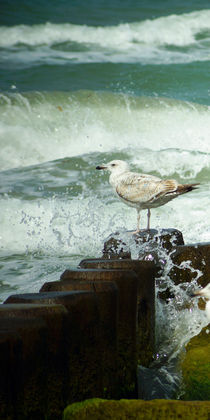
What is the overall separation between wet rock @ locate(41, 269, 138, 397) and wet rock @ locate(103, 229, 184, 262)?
131 centimetres

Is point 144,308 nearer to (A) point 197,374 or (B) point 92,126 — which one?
(A) point 197,374

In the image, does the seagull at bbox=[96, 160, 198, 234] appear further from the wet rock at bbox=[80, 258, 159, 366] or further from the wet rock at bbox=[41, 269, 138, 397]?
the wet rock at bbox=[41, 269, 138, 397]

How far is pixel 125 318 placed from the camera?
10.3 feet

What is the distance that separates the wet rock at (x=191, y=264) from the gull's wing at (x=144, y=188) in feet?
4.89

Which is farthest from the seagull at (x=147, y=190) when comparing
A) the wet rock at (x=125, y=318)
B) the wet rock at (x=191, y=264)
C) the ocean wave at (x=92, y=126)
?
the ocean wave at (x=92, y=126)

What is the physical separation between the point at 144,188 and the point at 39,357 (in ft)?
12.3

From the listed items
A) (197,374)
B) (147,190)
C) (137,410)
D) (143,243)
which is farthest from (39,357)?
(147,190)

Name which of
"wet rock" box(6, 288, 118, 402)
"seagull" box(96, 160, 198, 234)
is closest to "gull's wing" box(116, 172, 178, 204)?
"seagull" box(96, 160, 198, 234)

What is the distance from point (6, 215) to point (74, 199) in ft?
4.46

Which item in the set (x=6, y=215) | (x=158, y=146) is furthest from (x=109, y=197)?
(x=158, y=146)

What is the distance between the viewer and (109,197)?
1080 centimetres

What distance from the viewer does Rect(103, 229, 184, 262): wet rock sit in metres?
4.58

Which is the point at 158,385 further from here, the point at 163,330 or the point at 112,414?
the point at 112,414

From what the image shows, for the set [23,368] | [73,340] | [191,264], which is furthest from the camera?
[191,264]
